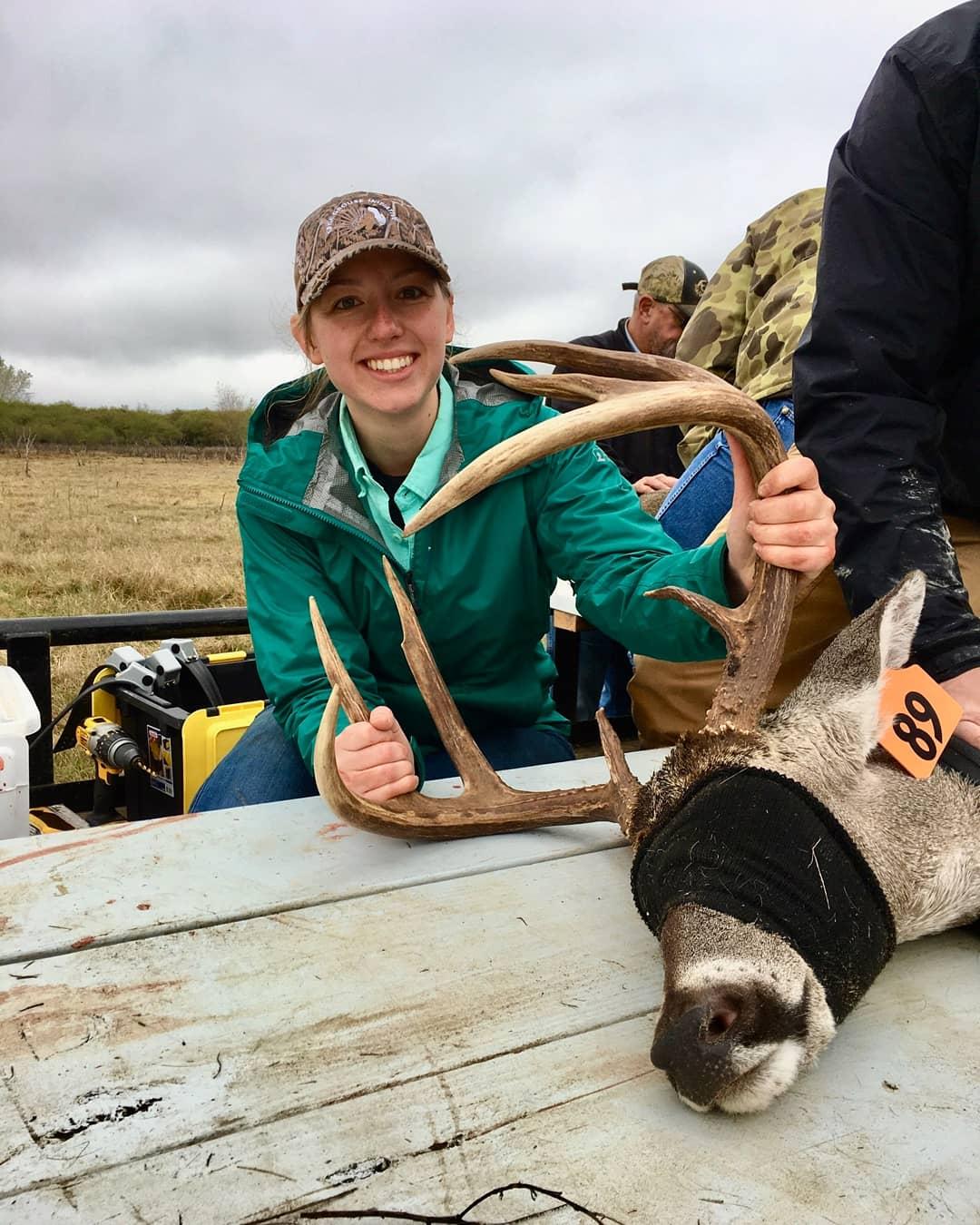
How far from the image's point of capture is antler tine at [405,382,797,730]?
1.47 meters

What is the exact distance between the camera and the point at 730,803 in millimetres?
1328

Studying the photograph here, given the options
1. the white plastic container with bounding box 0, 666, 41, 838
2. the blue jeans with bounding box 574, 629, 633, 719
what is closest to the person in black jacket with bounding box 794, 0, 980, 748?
the white plastic container with bounding box 0, 666, 41, 838

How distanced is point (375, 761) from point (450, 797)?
24cm

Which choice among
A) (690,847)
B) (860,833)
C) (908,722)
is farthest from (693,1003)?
(908,722)

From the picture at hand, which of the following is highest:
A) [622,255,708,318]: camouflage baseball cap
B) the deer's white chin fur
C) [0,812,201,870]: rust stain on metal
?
[622,255,708,318]: camouflage baseball cap

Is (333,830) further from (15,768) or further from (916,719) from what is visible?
(916,719)

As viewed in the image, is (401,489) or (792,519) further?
(401,489)

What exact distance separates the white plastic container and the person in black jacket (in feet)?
Result: 6.07

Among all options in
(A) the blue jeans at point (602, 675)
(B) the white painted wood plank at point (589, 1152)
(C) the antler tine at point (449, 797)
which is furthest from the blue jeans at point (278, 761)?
(A) the blue jeans at point (602, 675)

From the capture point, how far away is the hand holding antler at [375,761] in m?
1.84

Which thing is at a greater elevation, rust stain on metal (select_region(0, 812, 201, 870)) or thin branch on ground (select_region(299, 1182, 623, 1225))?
rust stain on metal (select_region(0, 812, 201, 870))

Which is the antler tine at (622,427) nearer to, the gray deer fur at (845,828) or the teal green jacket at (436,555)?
the gray deer fur at (845,828)

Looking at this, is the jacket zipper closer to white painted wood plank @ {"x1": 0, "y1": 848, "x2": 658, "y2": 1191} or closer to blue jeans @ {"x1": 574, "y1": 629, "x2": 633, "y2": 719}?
white painted wood plank @ {"x1": 0, "y1": 848, "x2": 658, "y2": 1191}

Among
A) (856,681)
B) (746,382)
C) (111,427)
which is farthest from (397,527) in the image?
(111,427)
